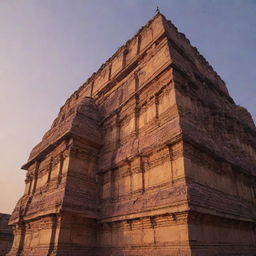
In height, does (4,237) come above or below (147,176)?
below

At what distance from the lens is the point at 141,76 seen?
12844 mm

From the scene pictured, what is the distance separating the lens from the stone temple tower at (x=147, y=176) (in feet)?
25.5

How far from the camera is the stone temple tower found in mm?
7773

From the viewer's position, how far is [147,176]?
9383 millimetres

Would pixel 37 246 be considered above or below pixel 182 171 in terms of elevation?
below

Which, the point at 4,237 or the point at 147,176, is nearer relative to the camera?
the point at 147,176

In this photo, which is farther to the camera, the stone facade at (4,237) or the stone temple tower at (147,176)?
the stone facade at (4,237)

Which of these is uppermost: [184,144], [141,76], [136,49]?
[136,49]

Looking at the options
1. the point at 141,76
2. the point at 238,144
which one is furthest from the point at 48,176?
the point at 238,144

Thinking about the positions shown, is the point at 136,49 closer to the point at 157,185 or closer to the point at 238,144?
the point at 238,144

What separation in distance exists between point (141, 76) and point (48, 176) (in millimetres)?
7664

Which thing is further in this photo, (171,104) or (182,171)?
(171,104)

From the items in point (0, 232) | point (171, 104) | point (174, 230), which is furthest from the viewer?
point (0, 232)

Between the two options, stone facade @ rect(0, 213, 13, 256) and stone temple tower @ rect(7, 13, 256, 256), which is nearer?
stone temple tower @ rect(7, 13, 256, 256)
